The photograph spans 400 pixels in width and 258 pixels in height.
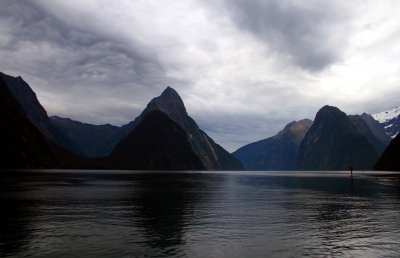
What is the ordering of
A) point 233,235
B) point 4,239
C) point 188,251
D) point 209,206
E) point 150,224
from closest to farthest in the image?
1. point 188,251
2. point 4,239
3. point 233,235
4. point 150,224
5. point 209,206

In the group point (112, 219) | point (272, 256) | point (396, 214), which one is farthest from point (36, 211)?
point (396, 214)

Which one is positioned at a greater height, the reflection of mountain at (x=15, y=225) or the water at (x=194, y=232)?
the reflection of mountain at (x=15, y=225)

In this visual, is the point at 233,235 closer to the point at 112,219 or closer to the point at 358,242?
the point at 358,242

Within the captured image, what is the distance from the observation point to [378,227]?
28453mm

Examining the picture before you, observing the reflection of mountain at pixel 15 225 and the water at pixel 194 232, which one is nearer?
the water at pixel 194 232

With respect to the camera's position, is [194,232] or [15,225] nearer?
[194,232]

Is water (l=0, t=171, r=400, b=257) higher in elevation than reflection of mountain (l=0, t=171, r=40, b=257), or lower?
lower

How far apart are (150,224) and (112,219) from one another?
4797mm

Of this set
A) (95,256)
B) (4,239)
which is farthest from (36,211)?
(95,256)

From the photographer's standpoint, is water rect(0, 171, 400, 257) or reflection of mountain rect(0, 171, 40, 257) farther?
reflection of mountain rect(0, 171, 40, 257)

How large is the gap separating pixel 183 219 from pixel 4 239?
51.0 feet

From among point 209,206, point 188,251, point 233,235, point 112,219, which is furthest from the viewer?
point 209,206

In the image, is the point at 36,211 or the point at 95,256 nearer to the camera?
the point at 95,256

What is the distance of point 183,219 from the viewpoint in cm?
3186
